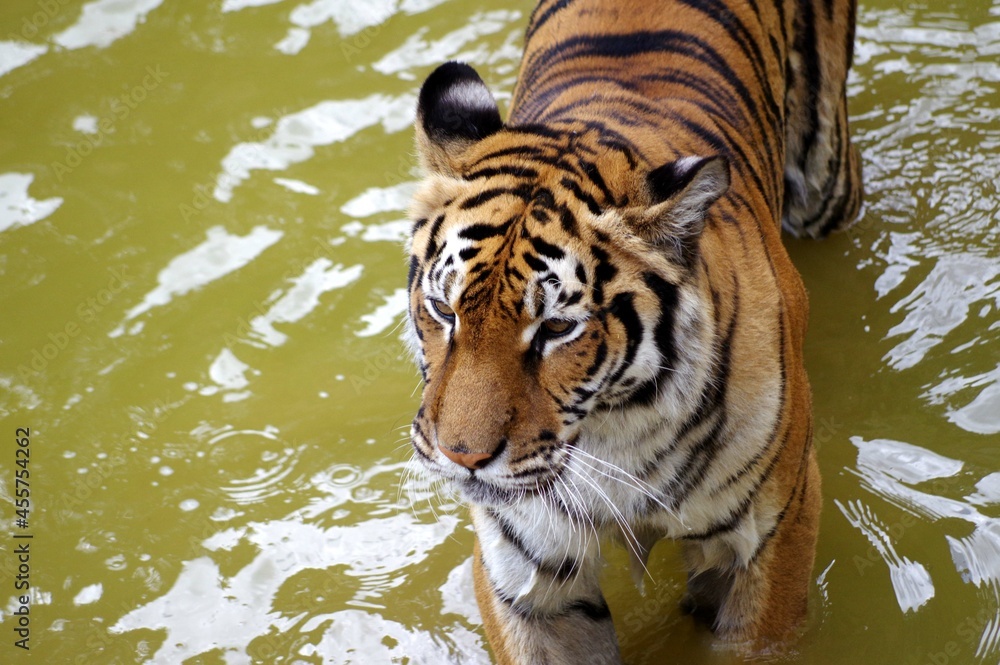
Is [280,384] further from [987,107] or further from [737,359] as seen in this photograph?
[987,107]

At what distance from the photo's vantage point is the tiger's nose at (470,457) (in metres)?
2.07

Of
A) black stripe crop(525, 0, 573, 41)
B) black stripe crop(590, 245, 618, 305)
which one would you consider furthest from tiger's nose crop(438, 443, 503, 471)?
black stripe crop(525, 0, 573, 41)

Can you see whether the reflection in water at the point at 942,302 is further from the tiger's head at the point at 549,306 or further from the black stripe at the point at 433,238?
the black stripe at the point at 433,238

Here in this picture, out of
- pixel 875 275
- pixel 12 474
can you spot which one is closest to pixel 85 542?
pixel 12 474

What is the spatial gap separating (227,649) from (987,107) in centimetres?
370

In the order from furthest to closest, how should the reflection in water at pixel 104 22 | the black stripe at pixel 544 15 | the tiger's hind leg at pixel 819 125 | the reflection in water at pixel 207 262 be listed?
1. the reflection in water at pixel 104 22
2. the reflection in water at pixel 207 262
3. the tiger's hind leg at pixel 819 125
4. the black stripe at pixel 544 15

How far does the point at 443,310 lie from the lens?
2207 millimetres

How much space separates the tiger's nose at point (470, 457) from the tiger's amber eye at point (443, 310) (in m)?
0.27

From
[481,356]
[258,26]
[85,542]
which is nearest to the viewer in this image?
[481,356]

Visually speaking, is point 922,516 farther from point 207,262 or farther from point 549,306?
point 207,262

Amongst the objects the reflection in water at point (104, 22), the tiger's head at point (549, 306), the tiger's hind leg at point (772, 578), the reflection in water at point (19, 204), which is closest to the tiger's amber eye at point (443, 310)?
the tiger's head at point (549, 306)

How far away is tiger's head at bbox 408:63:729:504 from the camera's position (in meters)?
2.11

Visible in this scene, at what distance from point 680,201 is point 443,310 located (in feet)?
1.68

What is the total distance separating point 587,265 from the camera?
2.16m
